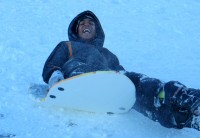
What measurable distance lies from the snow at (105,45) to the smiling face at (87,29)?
646 mm

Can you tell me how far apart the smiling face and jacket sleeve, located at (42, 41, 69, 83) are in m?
0.36

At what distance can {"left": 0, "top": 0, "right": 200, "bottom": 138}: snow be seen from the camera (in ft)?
10.9

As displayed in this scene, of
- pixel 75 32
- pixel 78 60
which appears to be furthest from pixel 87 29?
pixel 78 60

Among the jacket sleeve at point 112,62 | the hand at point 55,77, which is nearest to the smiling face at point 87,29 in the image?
the jacket sleeve at point 112,62

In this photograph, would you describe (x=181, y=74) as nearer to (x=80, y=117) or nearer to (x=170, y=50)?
(x=170, y=50)

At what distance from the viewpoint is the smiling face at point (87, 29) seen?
4324mm

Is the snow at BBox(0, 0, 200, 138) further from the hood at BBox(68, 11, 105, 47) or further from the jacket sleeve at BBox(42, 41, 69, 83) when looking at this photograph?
the hood at BBox(68, 11, 105, 47)

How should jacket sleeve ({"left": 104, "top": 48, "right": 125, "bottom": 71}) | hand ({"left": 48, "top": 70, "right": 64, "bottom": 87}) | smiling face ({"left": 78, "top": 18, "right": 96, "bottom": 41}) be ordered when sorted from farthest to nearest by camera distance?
smiling face ({"left": 78, "top": 18, "right": 96, "bottom": 41}), jacket sleeve ({"left": 104, "top": 48, "right": 125, "bottom": 71}), hand ({"left": 48, "top": 70, "right": 64, "bottom": 87})

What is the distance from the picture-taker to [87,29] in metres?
4.36

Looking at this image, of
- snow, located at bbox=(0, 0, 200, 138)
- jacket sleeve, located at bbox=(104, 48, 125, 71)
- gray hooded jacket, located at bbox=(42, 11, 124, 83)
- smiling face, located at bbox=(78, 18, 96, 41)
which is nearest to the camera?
snow, located at bbox=(0, 0, 200, 138)

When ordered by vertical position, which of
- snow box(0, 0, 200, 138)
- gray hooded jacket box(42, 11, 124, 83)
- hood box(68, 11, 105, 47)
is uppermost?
hood box(68, 11, 105, 47)

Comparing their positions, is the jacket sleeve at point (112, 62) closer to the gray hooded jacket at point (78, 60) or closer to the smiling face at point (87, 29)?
the gray hooded jacket at point (78, 60)

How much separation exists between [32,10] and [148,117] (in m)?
3.90

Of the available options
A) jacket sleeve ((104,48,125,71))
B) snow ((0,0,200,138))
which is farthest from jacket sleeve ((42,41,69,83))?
jacket sleeve ((104,48,125,71))
